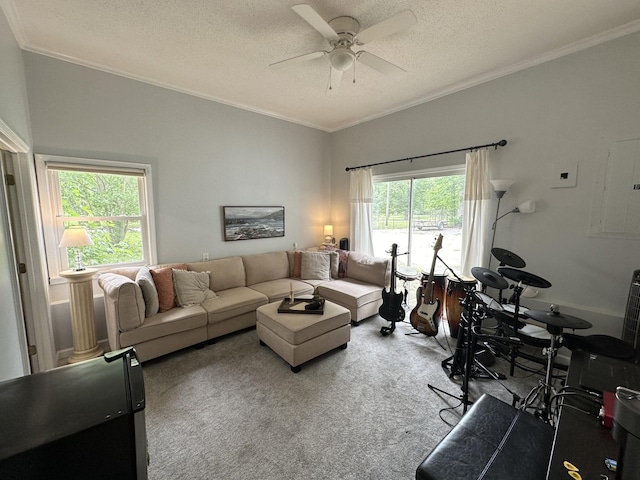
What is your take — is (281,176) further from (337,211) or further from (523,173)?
(523,173)

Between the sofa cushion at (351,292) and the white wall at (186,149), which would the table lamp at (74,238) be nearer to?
the white wall at (186,149)

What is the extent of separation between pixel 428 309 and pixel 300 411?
176 centimetres

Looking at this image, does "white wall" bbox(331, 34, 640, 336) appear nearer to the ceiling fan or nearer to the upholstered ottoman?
the ceiling fan

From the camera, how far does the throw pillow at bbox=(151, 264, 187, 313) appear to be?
2820mm

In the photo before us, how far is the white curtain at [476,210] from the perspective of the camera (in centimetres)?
305

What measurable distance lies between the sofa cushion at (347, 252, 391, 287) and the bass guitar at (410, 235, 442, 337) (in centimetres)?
76

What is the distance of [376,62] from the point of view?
7.48 ft

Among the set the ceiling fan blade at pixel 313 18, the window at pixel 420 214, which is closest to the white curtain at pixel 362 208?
the window at pixel 420 214

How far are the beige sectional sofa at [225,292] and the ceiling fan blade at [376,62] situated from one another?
234 centimetres

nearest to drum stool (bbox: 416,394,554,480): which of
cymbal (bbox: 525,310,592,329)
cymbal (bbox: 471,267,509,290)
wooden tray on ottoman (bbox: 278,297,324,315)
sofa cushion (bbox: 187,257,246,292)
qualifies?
cymbal (bbox: 525,310,592,329)

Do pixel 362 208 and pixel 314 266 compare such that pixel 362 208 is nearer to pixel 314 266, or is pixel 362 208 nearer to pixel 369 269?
pixel 369 269

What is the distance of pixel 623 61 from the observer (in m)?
2.23

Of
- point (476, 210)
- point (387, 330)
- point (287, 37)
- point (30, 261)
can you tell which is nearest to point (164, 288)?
point (30, 261)

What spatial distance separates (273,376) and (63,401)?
1.81 m
